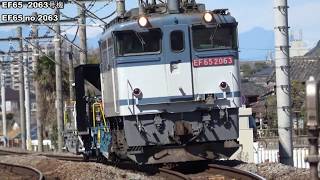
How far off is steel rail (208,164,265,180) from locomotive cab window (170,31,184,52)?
2757 mm

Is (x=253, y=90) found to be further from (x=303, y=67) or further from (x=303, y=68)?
(x=303, y=68)

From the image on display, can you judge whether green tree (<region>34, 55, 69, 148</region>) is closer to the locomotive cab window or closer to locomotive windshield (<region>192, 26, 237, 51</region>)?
the locomotive cab window

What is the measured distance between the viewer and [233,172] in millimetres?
15156

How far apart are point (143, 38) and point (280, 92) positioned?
3315 mm

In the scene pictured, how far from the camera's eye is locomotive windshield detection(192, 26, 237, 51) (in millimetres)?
16266

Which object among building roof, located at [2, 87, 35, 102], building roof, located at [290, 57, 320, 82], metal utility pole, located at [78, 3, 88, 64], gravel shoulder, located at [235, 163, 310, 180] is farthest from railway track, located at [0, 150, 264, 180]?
building roof, located at [2, 87, 35, 102]

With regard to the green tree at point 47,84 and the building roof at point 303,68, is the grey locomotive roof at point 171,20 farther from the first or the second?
the green tree at point 47,84

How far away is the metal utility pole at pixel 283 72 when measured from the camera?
53.7 feet

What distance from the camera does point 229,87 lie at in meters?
16.0

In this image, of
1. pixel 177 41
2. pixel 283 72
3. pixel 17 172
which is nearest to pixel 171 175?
pixel 177 41

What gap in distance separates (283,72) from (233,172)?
278cm

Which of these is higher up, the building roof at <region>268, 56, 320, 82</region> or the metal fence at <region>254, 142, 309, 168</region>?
the building roof at <region>268, 56, 320, 82</region>

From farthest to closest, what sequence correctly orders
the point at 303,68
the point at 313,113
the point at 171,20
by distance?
1. the point at 303,68
2. the point at 171,20
3. the point at 313,113

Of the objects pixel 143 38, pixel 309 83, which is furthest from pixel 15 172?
pixel 309 83
